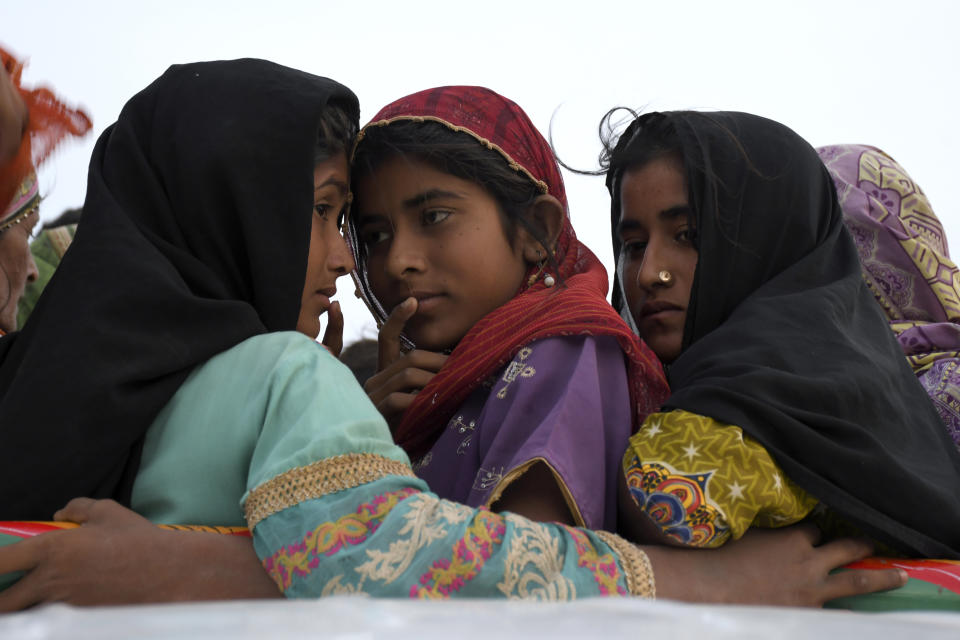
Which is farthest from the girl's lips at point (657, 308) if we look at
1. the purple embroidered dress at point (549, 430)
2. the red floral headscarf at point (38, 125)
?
the red floral headscarf at point (38, 125)

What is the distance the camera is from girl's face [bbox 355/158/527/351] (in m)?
2.63

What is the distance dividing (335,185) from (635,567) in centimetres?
131

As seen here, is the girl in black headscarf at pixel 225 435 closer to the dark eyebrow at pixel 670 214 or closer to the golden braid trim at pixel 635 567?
the golden braid trim at pixel 635 567

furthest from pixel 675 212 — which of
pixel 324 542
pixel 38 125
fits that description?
pixel 38 125

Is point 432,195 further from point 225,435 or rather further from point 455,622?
point 455,622

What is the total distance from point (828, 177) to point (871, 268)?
935 mm

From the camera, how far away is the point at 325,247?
7.89ft

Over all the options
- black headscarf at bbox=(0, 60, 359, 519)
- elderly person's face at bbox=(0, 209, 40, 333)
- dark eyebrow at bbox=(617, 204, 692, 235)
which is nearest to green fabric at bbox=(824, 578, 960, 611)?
dark eyebrow at bbox=(617, 204, 692, 235)

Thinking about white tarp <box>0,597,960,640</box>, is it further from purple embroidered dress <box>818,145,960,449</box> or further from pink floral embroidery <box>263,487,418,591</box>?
purple embroidered dress <box>818,145,960,449</box>

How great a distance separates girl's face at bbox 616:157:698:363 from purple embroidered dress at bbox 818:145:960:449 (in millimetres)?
1162

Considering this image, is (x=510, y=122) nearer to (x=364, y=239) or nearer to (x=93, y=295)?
(x=364, y=239)

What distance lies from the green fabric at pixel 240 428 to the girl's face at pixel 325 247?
61cm

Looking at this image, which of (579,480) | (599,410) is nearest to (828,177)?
(599,410)

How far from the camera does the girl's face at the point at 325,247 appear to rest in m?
2.38
